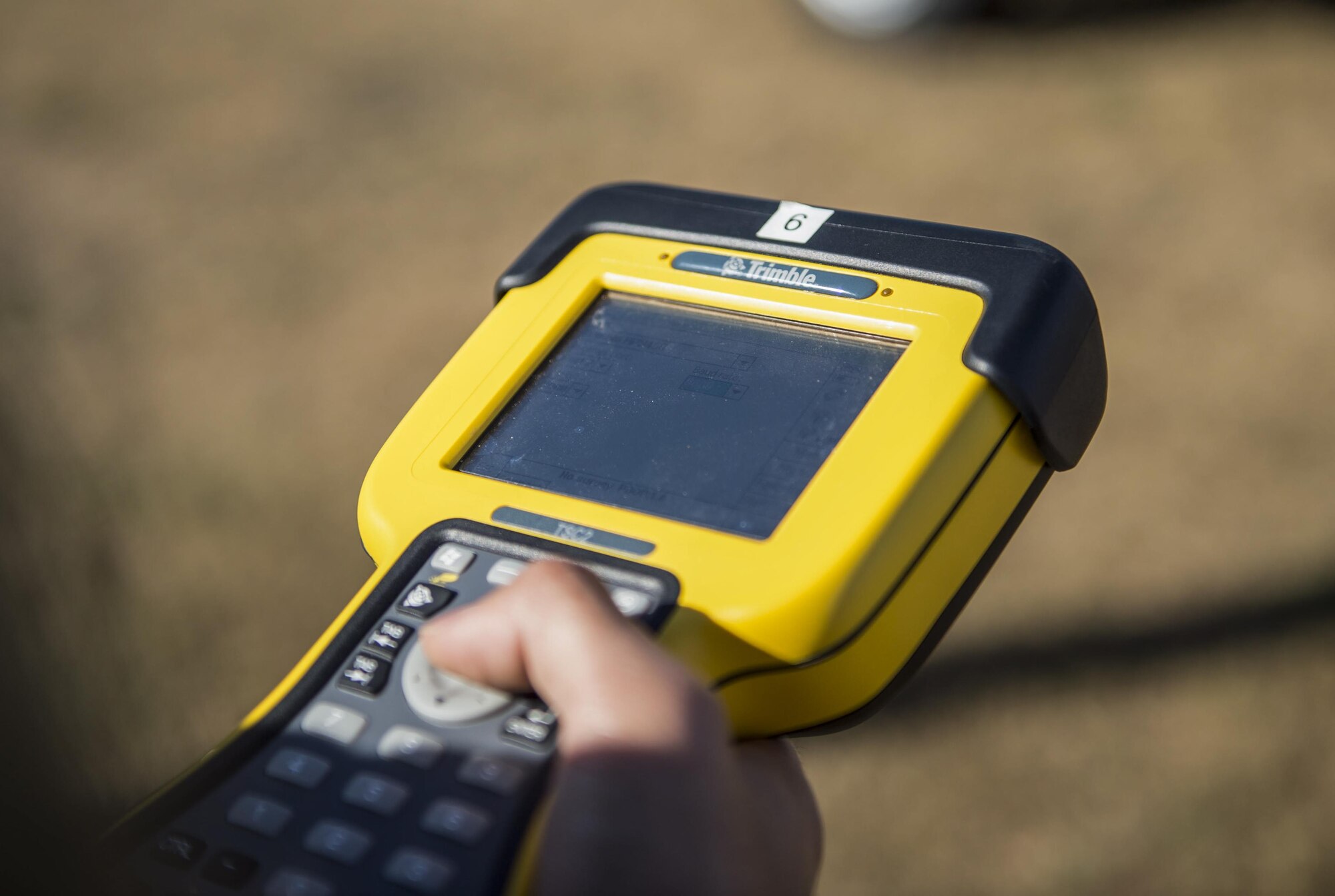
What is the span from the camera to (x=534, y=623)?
767mm

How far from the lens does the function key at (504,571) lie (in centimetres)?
93

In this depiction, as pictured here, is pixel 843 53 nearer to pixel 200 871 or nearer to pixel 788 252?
pixel 788 252

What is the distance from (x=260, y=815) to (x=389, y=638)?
0.15 metres

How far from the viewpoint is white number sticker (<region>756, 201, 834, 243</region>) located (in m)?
1.10

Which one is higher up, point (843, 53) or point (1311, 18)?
point (1311, 18)

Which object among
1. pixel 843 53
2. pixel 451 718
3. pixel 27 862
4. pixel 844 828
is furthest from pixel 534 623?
pixel 843 53

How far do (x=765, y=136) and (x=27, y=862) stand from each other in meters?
3.28

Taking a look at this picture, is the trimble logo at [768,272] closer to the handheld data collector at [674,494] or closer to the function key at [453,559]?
the handheld data collector at [674,494]

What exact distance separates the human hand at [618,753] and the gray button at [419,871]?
0.28 ft

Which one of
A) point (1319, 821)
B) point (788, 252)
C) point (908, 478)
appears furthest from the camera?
point (1319, 821)

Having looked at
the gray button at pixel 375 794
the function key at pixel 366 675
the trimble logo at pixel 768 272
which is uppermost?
the trimble logo at pixel 768 272

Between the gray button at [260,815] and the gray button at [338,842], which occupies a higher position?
the gray button at [338,842]

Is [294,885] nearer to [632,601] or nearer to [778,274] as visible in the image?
[632,601]

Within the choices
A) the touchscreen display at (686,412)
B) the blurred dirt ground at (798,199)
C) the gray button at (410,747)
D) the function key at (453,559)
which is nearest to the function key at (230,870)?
the gray button at (410,747)
